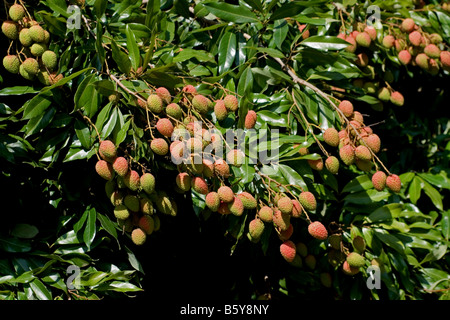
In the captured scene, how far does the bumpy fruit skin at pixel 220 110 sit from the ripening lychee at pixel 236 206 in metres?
0.20

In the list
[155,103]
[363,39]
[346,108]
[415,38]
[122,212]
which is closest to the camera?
[155,103]

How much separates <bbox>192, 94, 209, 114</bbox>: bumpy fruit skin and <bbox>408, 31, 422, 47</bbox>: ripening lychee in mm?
953

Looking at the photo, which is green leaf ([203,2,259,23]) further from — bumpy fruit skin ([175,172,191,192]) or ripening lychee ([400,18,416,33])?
ripening lychee ([400,18,416,33])

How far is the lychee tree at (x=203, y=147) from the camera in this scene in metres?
1.12

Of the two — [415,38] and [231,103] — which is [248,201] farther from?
[415,38]

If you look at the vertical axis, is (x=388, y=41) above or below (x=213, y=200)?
above

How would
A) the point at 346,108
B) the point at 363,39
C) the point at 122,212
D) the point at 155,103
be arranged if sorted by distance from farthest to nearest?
the point at 363,39 → the point at 346,108 → the point at 122,212 → the point at 155,103

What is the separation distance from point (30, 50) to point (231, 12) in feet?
1.78

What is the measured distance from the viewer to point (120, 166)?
1056mm

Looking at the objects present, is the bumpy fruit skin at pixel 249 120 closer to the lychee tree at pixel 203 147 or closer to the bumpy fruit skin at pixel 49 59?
the lychee tree at pixel 203 147

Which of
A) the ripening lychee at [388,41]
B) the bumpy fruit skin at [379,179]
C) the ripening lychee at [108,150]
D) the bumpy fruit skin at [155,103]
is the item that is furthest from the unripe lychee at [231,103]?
the ripening lychee at [388,41]

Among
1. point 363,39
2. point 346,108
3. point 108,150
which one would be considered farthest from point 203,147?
point 363,39

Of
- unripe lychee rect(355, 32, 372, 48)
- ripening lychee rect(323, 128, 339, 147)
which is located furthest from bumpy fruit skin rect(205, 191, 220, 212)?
unripe lychee rect(355, 32, 372, 48)

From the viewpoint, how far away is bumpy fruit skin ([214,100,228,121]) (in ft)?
3.78
